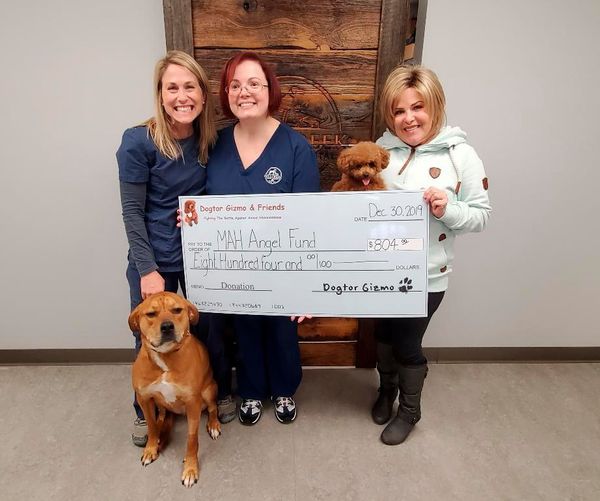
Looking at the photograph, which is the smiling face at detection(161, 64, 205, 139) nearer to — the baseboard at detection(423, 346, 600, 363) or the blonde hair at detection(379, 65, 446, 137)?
the blonde hair at detection(379, 65, 446, 137)

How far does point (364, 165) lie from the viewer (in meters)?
1.37

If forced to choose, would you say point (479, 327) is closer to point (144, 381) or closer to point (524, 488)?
point (524, 488)

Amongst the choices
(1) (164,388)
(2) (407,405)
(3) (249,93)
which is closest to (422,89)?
(3) (249,93)

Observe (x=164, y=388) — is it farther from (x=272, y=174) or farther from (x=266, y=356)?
(x=272, y=174)

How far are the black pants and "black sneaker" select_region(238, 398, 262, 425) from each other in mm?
685

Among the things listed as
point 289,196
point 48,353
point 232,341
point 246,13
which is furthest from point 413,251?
point 48,353

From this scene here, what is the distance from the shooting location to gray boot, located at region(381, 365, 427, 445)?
1.65 meters

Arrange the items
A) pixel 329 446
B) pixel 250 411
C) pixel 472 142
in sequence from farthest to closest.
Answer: pixel 472 142 → pixel 250 411 → pixel 329 446

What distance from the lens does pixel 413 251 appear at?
1.40 m

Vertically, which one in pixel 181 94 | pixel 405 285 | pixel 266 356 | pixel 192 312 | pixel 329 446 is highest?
pixel 181 94

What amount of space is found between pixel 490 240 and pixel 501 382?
77 cm

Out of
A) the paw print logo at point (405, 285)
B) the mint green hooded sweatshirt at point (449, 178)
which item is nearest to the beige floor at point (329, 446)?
the paw print logo at point (405, 285)

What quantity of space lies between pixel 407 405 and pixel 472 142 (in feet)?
4.18

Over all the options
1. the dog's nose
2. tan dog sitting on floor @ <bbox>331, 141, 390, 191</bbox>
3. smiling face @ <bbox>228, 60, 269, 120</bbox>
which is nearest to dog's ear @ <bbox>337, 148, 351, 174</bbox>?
tan dog sitting on floor @ <bbox>331, 141, 390, 191</bbox>
